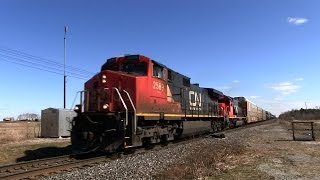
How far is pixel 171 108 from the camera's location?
62.1 ft

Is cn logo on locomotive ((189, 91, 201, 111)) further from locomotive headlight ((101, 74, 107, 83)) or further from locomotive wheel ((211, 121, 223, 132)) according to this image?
locomotive headlight ((101, 74, 107, 83))

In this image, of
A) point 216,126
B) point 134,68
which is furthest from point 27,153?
point 216,126

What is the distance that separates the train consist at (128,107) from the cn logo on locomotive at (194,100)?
7.62 feet

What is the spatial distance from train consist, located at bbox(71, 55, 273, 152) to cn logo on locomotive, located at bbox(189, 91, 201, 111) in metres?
2.32

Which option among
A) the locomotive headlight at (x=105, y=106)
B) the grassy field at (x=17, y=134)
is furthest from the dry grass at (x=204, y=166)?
the grassy field at (x=17, y=134)

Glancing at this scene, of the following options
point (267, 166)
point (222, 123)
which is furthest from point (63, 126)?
point (267, 166)

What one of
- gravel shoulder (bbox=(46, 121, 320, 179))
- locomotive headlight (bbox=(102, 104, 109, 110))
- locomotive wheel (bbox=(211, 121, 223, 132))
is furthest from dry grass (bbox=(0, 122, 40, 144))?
locomotive wheel (bbox=(211, 121, 223, 132))

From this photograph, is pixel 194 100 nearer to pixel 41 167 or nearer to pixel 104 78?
pixel 104 78

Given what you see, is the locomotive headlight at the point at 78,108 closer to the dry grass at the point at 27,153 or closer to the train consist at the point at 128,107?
the train consist at the point at 128,107

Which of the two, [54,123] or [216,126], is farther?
[216,126]

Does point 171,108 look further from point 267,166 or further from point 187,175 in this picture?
point 187,175

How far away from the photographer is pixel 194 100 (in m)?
23.7

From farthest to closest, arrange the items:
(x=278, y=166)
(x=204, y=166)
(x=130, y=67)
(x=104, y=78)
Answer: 1. (x=130, y=67)
2. (x=104, y=78)
3. (x=278, y=166)
4. (x=204, y=166)

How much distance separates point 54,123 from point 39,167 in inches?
656
